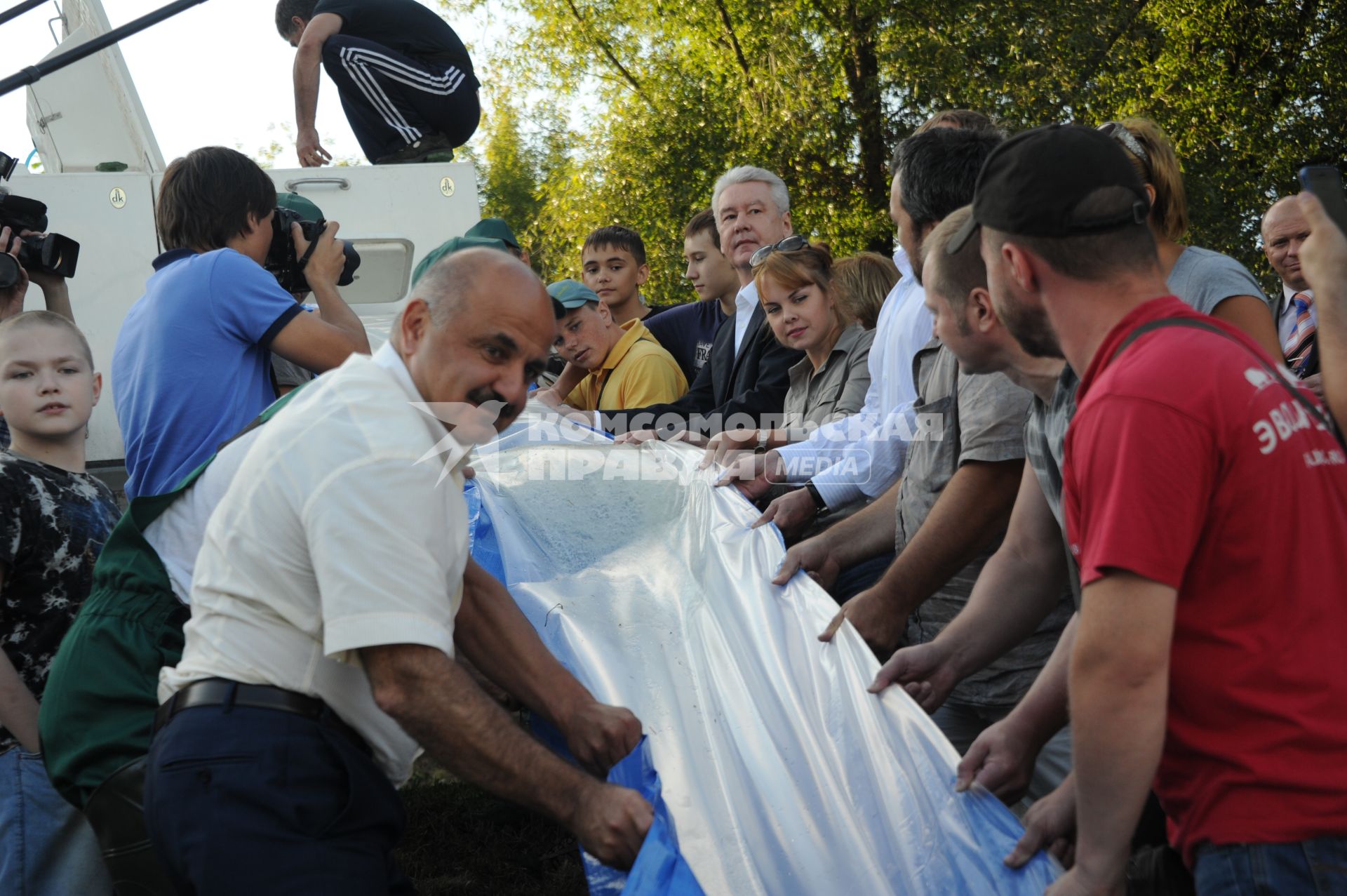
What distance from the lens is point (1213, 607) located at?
1437mm

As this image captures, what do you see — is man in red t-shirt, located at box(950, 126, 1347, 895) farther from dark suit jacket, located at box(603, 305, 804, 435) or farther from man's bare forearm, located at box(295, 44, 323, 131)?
man's bare forearm, located at box(295, 44, 323, 131)

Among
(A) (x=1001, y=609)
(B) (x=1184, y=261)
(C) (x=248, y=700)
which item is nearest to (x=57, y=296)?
(C) (x=248, y=700)

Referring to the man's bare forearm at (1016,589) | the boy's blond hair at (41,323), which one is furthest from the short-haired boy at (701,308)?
the man's bare forearm at (1016,589)

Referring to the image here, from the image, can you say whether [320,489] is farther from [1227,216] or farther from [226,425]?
[1227,216]

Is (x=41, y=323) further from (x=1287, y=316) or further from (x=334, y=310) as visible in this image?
(x=1287, y=316)

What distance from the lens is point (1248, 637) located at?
142cm

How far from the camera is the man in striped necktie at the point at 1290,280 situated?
16.1 feet

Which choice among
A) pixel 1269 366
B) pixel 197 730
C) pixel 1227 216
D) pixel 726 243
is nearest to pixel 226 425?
pixel 197 730

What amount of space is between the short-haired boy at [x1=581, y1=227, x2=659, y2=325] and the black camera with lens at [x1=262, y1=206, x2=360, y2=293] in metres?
1.77

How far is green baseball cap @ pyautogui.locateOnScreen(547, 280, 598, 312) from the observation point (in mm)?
4707

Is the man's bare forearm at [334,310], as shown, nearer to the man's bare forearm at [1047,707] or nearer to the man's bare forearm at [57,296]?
the man's bare forearm at [57,296]

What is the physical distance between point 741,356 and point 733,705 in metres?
2.25

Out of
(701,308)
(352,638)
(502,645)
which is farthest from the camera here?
(701,308)

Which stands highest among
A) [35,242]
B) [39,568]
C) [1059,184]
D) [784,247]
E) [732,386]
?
[35,242]
